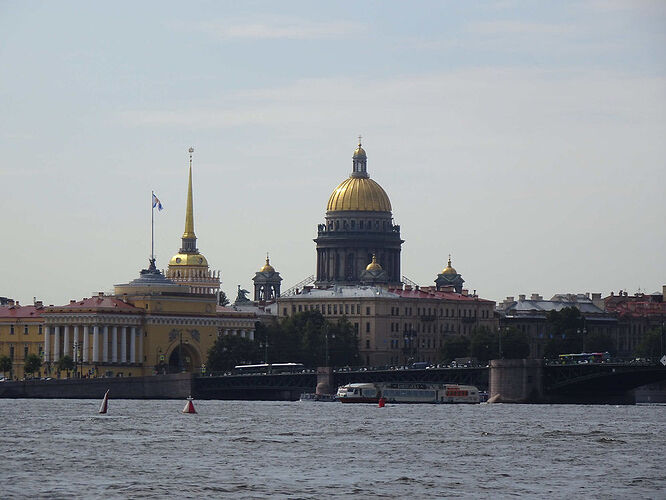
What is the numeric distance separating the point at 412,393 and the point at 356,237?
6784 cm

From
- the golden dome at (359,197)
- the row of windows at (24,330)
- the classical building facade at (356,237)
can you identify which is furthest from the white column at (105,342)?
the golden dome at (359,197)

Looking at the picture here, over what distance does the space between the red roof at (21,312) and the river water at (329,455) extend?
52783 mm

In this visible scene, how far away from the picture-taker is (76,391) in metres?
130

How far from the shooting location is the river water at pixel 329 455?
192 feet

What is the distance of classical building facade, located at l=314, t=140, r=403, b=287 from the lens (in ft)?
624

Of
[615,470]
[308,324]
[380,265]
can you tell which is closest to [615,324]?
[380,265]

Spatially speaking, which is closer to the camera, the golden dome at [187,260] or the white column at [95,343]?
the white column at [95,343]

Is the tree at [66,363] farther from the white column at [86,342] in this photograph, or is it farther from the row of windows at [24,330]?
the row of windows at [24,330]

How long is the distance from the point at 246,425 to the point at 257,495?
3213 centimetres

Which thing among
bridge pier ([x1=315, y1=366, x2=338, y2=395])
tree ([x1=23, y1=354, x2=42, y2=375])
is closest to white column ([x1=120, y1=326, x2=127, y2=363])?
tree ([x1=23, y1=354, x2=42, y2=375])

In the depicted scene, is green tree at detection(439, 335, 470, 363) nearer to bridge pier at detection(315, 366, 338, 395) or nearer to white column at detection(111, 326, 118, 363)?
white column at detection(111, 326, 118, 363)

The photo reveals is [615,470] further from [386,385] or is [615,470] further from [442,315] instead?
[442,315]

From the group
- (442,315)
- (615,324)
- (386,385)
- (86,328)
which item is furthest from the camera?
(615,324)

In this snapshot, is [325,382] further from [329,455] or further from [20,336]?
[329,455]
